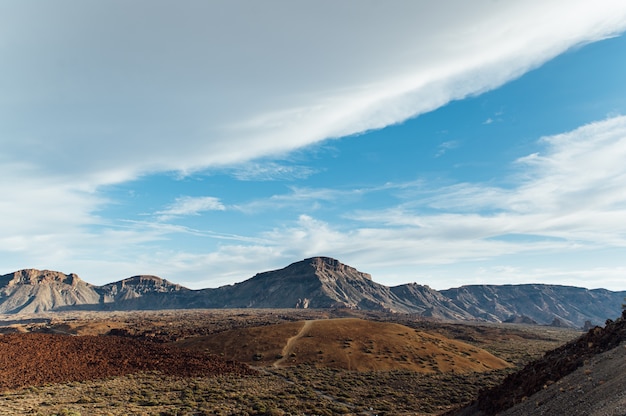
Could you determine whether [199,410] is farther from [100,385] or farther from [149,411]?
[100,385]

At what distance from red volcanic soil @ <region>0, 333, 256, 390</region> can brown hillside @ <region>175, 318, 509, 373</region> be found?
353 inches

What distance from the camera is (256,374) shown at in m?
46.1

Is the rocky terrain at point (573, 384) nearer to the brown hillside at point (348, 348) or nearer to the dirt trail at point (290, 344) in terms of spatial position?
the brown hillside at point (348, 348)

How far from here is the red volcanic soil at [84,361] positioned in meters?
38.0

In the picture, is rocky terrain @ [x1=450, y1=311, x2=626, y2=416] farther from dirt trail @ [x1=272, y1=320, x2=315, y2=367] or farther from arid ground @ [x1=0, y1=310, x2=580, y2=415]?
dirt trail @ [x1=272, y1=320, x2=315, y2=367]

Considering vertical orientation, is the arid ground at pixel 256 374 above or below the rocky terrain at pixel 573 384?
below

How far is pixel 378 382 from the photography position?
144 feet

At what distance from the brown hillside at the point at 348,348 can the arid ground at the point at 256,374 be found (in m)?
0.18

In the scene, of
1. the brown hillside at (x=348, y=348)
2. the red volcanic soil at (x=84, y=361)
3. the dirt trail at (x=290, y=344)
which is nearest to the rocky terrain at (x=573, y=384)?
the brown hillside at (x=348, y=348)

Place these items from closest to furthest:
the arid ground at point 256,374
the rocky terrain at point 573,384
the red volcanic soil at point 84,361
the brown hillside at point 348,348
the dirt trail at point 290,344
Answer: the rocky terrain at point 573,384
the arid ground at point 256,374
the red volcanic soil at point 84,361
the brown hillside at point 348,348
the dirt trail at point 290,344

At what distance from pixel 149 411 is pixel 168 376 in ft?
49.6

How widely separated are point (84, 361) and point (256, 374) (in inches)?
806

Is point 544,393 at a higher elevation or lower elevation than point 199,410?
higher

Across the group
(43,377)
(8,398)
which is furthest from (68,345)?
(8,398)
